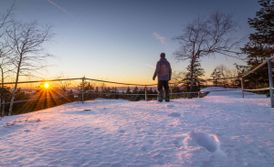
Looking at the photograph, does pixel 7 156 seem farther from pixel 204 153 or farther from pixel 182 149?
pixel 204 153

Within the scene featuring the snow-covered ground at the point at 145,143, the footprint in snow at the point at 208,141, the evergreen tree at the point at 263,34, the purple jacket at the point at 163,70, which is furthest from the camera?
the evergreen tree at the point at 263,34

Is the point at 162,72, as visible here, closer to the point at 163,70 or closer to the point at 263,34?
the point at 163,70

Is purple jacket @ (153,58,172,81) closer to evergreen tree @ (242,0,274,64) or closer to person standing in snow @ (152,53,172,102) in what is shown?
person standing in snow @ (152,53,172,102)

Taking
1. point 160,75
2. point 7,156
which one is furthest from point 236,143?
point 160,75

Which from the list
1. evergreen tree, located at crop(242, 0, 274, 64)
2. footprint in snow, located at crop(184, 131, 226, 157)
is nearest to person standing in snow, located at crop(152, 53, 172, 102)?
footprint in snow, located at crop(184, 131, 226, 157)

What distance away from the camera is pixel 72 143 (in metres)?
3.44

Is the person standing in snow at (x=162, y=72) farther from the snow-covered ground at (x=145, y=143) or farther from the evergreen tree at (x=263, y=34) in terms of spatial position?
the evergreen tree at (x=263, y=34)

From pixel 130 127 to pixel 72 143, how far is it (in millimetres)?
1208

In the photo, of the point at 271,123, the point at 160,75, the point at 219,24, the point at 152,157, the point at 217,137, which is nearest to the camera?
the point at 152,157

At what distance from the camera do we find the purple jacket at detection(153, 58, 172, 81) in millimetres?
9875

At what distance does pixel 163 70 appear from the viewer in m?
9.91

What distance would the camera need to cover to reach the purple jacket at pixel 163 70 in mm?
9875

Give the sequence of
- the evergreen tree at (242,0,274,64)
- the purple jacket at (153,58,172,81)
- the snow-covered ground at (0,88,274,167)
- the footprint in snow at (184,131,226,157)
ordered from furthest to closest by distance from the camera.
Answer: the evergreen tree at (242,0,274,64)
the purple jacket at (153,58,172,81)
the footprint in snow at (184,131,226,157)
the snow-covered ground at (0,88,274,167)

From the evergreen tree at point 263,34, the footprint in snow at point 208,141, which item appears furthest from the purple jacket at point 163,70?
the evergreen tree at point 263,34
